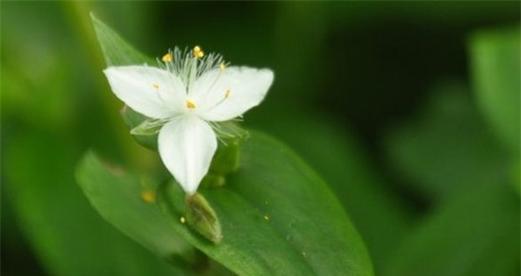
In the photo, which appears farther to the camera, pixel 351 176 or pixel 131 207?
pixel 351 176

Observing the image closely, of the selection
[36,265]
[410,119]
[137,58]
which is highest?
[137,58]

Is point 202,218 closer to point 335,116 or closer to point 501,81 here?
point 501,81

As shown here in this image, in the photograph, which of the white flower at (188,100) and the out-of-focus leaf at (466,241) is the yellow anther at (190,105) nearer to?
the white flower at (188,100)

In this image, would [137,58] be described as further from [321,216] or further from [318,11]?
[318,11]

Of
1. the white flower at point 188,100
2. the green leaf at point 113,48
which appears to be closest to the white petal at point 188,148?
the white flower at point 188,100

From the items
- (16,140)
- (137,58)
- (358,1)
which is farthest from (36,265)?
(358,1)

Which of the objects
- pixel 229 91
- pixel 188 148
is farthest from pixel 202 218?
pixel 229 91
